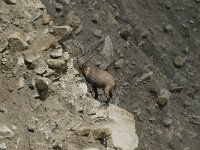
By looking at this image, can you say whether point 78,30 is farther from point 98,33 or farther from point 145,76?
point 145,76

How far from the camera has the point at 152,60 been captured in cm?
1013

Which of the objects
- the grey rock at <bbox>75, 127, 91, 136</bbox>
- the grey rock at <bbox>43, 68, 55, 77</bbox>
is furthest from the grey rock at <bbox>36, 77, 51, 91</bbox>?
the grey rock at <bbox>75, 127, 91, 136</bbox>

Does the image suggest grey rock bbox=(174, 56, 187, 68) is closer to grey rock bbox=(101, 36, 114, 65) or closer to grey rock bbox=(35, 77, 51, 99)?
grey rock bbox=(101, 36, 114, 65)

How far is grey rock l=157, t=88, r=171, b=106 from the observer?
372 inches

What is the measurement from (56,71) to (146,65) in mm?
2890

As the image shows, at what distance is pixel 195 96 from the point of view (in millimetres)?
10156

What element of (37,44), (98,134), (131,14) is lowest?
(131,14)

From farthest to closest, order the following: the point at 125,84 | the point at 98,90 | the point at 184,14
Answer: the point at 184,14
the point at 125,84
the point at 98,90

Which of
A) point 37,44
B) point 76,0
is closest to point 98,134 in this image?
point 37,44

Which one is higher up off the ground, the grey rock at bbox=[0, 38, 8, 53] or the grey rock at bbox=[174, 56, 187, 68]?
the grey rock at bbox=[0, 38, 8, 53]

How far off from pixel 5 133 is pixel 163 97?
12.5 ft

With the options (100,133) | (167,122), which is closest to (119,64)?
(167,122)

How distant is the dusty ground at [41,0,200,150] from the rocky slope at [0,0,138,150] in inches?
50.9

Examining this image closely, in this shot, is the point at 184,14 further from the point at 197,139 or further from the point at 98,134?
the point at 98,134
